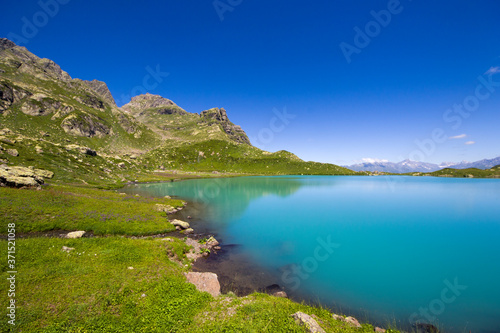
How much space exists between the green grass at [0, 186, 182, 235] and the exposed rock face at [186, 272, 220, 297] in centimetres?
1670

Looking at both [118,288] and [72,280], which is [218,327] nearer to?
[118,288]

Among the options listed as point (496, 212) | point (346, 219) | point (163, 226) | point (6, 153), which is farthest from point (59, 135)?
point (496, 212)

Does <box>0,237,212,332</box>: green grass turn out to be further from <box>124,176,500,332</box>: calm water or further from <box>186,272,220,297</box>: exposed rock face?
<box>124,176,500,332</box>: calm water

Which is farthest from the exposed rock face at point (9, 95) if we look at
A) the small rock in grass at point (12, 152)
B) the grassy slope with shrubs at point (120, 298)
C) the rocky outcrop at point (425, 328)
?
the rocky outcrop at point (425, 328)

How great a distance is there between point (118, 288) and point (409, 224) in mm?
53800

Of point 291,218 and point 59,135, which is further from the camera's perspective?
point 59,135

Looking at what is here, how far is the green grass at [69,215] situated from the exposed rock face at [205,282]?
16696 millimetres

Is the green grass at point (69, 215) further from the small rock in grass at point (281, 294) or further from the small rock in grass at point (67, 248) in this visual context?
the small rock in grass at point (281, 294)

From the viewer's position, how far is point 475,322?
15.6m

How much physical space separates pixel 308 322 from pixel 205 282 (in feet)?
36.3

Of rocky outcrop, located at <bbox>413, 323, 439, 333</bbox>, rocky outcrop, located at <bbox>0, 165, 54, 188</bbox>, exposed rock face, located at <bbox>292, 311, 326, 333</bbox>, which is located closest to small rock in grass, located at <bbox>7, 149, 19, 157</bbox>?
rocky outcrop, located at <bbox>0, 165, 54, 188</bbox>

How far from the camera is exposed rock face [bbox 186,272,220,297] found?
1744 cm

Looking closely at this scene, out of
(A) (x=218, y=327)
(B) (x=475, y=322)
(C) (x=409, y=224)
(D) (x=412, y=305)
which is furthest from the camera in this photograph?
(C) (x=409, y=224)

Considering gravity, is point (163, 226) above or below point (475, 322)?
above
